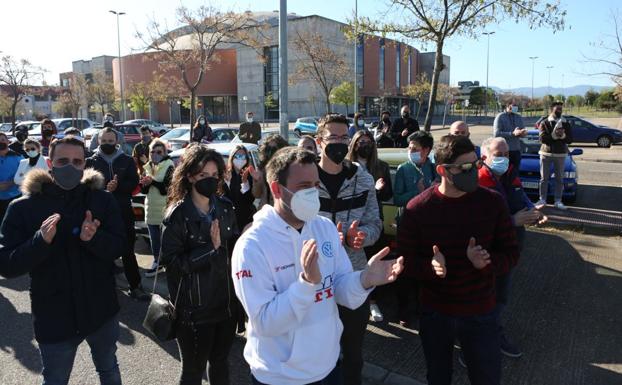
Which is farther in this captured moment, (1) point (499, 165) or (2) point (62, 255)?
(1) point (499, 165)

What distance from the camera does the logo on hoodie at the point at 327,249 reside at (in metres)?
2.29

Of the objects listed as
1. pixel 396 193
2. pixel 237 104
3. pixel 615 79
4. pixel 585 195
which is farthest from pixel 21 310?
pixel 237 104

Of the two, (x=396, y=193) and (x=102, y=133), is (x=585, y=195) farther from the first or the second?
(x=102, y=133)

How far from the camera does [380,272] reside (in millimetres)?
2193

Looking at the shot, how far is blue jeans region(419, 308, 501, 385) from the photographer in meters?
2.85

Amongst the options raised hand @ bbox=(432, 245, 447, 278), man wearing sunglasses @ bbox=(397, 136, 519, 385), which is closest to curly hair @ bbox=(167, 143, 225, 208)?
man wearing sunglasses @ bbox=(397, 136, 519, 385)

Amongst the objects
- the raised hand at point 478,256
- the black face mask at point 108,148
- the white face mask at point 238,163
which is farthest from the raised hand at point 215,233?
the black face mask at point 108,148

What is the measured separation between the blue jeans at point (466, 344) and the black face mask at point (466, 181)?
31.0 inches

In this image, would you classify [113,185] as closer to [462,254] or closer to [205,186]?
[205,186]

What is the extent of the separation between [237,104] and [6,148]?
6704 cm

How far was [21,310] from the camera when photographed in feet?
18.1

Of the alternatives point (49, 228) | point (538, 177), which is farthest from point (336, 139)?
point (538, 177)

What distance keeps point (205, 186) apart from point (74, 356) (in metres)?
1.34

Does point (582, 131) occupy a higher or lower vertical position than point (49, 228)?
higher
